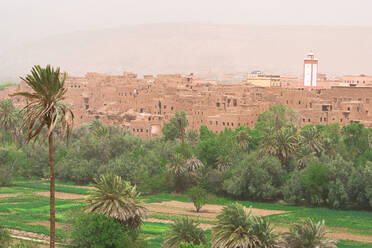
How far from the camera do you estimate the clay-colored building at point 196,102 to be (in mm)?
78500

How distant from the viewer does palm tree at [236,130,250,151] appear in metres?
66.4

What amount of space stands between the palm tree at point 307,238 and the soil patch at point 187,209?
18.4 metres

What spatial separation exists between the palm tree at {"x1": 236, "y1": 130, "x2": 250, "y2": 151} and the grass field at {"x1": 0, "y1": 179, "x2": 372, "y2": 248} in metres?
8.26

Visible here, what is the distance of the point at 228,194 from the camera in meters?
60.8

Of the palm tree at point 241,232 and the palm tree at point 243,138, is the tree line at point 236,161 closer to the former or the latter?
the palm tree at point 243,138

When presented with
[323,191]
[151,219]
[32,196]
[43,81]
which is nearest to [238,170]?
[323,191]

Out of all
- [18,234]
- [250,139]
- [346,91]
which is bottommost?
[18,234]

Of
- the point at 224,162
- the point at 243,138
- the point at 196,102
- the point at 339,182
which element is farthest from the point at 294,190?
the point at 196,102

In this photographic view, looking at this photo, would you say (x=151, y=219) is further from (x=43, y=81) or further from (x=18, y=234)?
(x=43, y=81)

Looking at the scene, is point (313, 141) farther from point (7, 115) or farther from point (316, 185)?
point (7, 115)

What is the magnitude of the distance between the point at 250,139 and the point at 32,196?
71.5ft

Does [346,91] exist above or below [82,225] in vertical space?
above

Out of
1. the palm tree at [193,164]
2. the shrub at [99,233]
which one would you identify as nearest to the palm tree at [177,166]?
the palm tree at [193,164]

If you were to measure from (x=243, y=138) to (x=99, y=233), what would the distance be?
1377 inches
